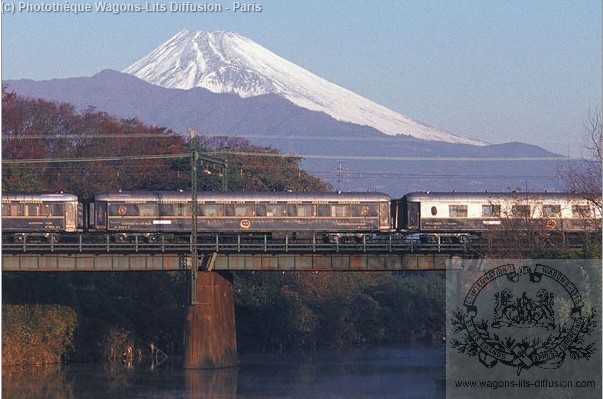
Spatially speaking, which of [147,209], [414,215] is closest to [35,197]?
[147,209]

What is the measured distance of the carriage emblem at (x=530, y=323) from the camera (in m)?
47.8

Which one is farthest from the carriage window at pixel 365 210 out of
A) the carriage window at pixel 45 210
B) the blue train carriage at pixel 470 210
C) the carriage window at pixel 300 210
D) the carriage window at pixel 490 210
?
the carriage window at pixel 45 210

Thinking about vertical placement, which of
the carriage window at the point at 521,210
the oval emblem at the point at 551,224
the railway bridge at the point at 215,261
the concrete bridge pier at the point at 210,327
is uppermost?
the carriage window at the point at 521,210

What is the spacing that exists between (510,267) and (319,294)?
39.7m

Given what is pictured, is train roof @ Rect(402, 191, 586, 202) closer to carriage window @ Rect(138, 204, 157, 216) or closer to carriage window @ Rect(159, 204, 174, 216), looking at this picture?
carriage window @ Rect(159, 204, 174, 216)

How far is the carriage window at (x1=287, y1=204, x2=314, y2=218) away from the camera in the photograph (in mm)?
79062

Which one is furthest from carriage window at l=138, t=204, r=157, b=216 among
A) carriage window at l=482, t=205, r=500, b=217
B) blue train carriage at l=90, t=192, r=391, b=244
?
carriage window at l=482, t=205, r=500, b=217

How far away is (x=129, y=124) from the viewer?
142 metres

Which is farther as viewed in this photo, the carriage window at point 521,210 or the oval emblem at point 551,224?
the oval emblem at point 551,224

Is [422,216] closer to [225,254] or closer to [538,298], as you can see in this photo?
[225,254]

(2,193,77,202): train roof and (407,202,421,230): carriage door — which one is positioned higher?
(2,193,77,202): train roof

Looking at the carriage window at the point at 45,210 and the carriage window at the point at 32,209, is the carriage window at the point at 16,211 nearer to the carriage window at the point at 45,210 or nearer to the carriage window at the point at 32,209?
the carriage window at the point at 32,209

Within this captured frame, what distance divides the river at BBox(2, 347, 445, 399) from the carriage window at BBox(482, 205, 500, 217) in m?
9.78

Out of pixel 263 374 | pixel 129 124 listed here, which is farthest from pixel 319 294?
pixel 129 124
